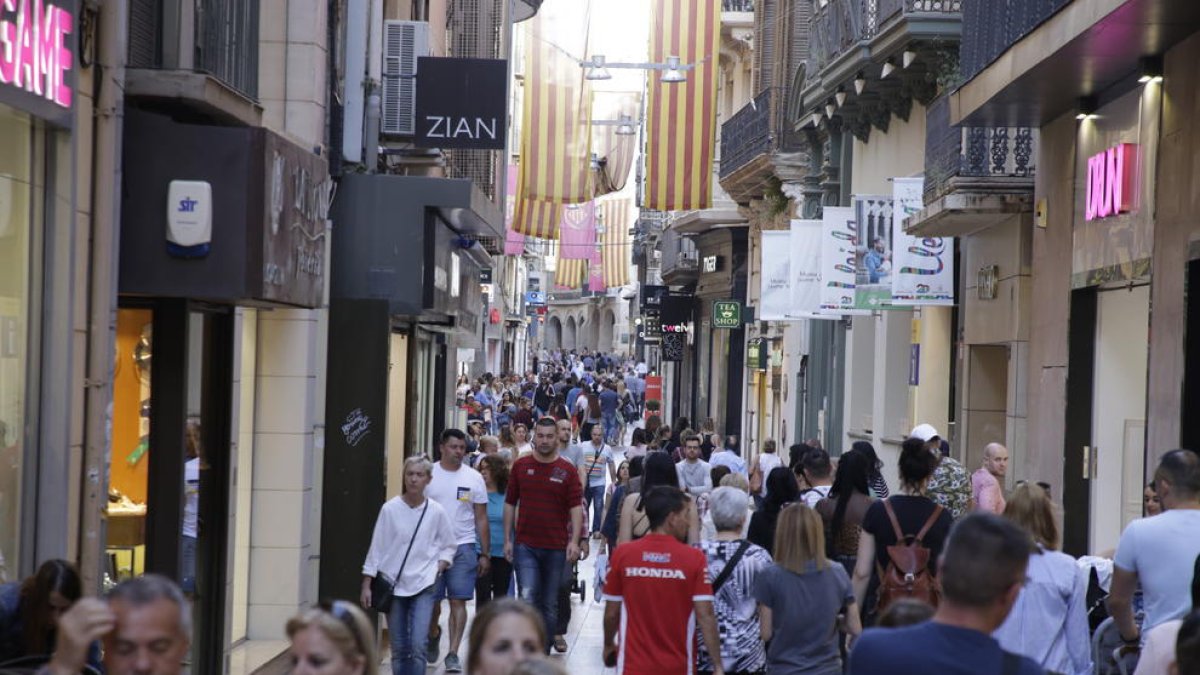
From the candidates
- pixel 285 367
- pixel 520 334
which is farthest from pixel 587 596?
pixel 520 334

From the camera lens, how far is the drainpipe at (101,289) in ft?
30.8

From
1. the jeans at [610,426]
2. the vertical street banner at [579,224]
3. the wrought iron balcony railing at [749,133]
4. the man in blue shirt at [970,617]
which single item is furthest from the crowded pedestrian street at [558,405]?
the vertical street banner at [579,224]

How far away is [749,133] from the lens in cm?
3459

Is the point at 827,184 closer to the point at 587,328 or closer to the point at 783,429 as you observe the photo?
the point at 783,429

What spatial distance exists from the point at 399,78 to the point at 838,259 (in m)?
8.56

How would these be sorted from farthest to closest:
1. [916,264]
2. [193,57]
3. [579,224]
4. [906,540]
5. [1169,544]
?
[579,224] < [916,264] < [193,57] < [906,540] < [1169,544]

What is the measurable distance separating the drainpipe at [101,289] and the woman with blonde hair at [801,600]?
11.0ft

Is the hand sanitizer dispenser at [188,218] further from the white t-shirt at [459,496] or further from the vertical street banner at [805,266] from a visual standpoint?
the vertical street banner at [805,266]

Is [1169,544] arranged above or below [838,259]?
below

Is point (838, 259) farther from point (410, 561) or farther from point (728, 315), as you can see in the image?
point (728, 315)

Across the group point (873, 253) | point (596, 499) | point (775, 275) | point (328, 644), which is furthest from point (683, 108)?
point (328, 644)

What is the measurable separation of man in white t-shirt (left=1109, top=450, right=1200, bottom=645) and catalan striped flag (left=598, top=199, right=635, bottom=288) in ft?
166

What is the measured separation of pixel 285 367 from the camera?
15.1 m

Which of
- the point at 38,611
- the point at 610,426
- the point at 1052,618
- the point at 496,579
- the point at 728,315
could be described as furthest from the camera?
the point at 610,426
